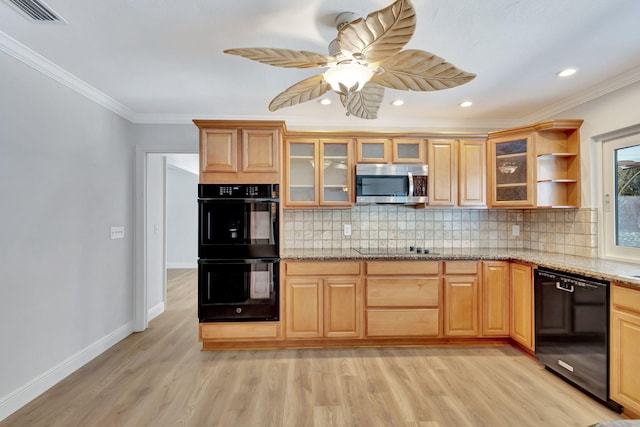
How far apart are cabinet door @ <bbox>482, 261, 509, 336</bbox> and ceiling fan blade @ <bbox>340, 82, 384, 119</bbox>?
203cm

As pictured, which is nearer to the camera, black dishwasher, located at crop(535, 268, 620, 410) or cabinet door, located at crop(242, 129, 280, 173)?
black dishwasher, located at crop(535, 268, 620, 410)

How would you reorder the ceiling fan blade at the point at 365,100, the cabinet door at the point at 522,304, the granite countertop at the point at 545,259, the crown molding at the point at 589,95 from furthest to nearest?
1. the cabinet door at the point at 522,304
2. the crown molding at the point at 589,95
3. the granite countertop at the point at 545,259
4. the ceiling fan blade at the point at 365,100

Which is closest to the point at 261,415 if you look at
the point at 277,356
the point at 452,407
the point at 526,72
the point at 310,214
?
the point at 277,356

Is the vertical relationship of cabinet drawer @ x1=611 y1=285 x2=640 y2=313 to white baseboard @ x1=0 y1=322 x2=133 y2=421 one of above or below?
above

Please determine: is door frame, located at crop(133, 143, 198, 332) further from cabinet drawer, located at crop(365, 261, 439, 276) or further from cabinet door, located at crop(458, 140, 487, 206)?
cabinet door, located at crop(458, 140, 487, 206)

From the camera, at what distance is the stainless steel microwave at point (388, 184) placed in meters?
3.17

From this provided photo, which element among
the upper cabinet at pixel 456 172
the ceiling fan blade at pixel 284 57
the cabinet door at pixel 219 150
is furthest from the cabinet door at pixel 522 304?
the cabinet door at pixel 219 150

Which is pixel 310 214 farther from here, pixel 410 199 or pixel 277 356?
pixel 277 356

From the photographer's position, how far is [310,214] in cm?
349

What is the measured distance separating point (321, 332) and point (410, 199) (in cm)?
166

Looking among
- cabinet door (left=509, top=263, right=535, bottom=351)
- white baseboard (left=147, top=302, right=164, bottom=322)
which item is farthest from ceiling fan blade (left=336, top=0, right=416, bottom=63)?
white baseboard (left=147, top=302, right=164, bottom=322)

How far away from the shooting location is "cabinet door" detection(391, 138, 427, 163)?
3.27 metres

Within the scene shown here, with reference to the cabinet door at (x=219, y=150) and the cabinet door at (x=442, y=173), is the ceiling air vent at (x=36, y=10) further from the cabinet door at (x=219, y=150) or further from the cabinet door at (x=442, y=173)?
the cabinet door at (x=442, y=173)

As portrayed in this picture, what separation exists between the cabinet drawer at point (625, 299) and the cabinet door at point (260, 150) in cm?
276
